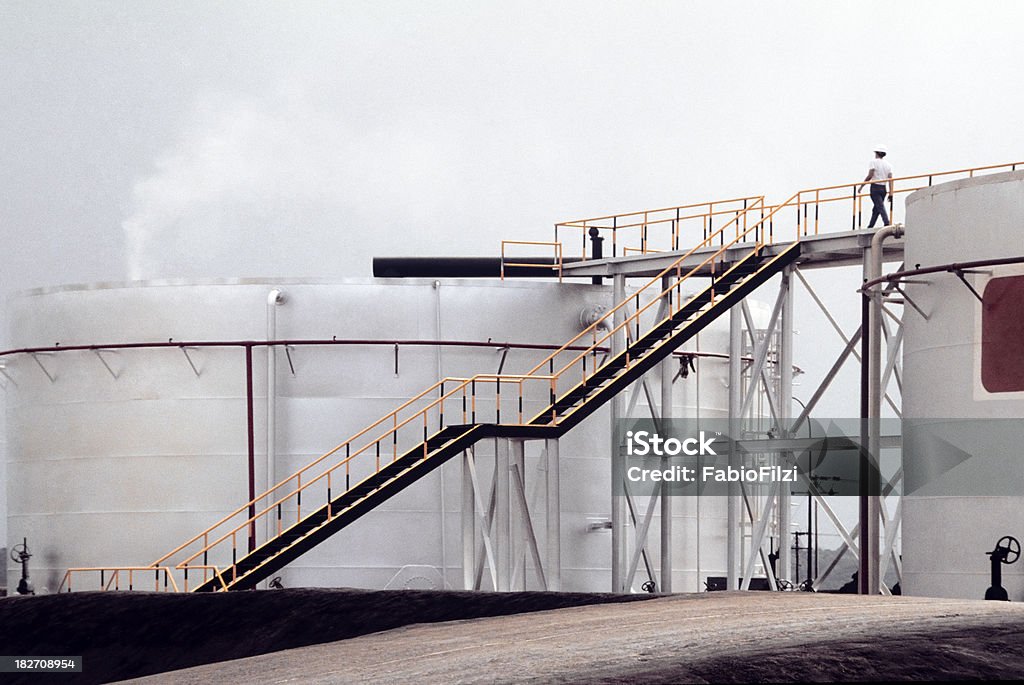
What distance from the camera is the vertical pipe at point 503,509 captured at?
29.8m

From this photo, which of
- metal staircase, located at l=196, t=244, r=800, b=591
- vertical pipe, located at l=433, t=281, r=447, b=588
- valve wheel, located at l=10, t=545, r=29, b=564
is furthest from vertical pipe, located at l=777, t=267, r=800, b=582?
valve wheel, located at l=10, t=545, r=29, b=564

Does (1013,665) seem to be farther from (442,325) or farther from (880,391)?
(442,325)

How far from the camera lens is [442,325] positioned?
3562cm

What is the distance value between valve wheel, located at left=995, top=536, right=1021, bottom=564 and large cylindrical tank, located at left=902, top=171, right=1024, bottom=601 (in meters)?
0.09

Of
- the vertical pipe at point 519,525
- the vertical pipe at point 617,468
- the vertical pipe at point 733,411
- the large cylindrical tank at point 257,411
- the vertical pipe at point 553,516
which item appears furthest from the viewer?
the vertical pipe at point 617,468

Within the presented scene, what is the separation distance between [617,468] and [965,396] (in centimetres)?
1213

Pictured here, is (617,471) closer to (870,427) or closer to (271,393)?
(271,393)

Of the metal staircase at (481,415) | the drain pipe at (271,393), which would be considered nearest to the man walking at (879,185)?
the metal staircase at (481,415)

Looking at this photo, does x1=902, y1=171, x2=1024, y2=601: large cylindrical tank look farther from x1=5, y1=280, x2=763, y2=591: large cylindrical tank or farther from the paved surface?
x1=5, y1=280, x2=763, y2=591: large cylindrical tank

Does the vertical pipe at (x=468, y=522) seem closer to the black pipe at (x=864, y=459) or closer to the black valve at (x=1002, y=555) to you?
the black pipe at (x=864, y=459)

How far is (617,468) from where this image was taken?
118 ft

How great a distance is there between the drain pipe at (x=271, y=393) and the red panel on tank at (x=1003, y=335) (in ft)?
50.3

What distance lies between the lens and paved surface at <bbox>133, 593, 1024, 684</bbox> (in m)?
11.4

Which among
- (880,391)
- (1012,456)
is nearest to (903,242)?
(880,391)
